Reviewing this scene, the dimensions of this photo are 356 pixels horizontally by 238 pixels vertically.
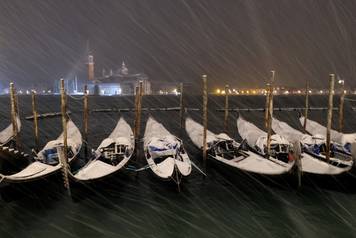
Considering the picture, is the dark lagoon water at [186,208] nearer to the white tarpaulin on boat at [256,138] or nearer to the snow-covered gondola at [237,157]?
the snow-covered gondola at [237,157]

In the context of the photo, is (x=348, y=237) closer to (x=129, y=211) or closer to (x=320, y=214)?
(x=320, y=214)

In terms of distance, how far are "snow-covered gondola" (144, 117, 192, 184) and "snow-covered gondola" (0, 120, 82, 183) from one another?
4.27 meters

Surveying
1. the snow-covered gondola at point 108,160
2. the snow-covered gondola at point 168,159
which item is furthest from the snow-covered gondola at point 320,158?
the snow-covered gondola at point 108,160

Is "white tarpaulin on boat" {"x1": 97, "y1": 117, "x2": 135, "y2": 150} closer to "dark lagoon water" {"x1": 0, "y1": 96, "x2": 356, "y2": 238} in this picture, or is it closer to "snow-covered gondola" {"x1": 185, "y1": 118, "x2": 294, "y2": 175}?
"dark lagoon water" {"x1": 0, "y1": 96, "x2": 356, "y2": 238}

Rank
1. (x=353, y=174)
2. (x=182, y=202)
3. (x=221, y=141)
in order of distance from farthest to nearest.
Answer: (x=221, y=141) < (x=353, y=174) < (x=182, y=202)

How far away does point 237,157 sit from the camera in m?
18.2

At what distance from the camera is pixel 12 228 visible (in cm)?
1220

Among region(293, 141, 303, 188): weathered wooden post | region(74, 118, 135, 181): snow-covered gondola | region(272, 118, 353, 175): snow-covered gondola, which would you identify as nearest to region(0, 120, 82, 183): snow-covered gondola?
region(74, 118, 135, 181): snow-covered gondola

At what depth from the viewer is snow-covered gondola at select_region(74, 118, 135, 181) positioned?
14312mm

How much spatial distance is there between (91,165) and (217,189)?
6201 mm

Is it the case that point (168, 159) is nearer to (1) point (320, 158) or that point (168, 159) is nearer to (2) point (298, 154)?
(2) point (298, 154)

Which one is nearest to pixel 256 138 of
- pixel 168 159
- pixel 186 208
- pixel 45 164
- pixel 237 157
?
pixel 237 157

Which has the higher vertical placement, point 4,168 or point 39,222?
point 4,168

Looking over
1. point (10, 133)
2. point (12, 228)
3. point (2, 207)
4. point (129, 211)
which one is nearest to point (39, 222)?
point (12, 228)
